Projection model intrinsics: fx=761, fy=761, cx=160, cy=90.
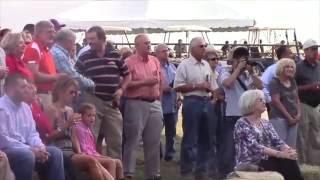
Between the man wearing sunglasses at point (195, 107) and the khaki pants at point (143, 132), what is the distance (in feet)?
1.59

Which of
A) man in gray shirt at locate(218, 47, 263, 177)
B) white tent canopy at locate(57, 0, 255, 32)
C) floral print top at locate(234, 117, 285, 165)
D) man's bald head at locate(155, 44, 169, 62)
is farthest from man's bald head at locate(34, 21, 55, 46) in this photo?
white tent canopy at locate(57, 0, 255, 32)

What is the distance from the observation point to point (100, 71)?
8812 millimetres

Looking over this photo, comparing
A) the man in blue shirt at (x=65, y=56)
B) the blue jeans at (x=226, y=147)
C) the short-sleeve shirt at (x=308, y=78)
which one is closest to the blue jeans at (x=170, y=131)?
the blue jeans at (x=226, y=147)

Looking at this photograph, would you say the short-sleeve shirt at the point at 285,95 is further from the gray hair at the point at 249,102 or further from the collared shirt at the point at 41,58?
the collared shirt at the point at 41,58

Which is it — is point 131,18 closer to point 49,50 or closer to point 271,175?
point 49,50

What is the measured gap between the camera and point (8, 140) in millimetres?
6973

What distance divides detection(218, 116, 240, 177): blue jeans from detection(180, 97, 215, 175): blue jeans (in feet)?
0.50

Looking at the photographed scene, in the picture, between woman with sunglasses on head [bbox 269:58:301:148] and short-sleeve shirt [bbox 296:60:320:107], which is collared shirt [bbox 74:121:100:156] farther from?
short-sleeve shirt [bbox 296:60:320:107]

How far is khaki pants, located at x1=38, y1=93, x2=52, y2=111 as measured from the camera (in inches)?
308

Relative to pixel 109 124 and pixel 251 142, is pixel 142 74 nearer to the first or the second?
pixel 109 124

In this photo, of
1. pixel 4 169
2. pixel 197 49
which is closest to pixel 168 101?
pixel 197 49

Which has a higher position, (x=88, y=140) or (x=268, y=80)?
(x=268, y=80)

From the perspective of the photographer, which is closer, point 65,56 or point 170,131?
point 65,56

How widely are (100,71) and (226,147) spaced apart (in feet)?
7.40
